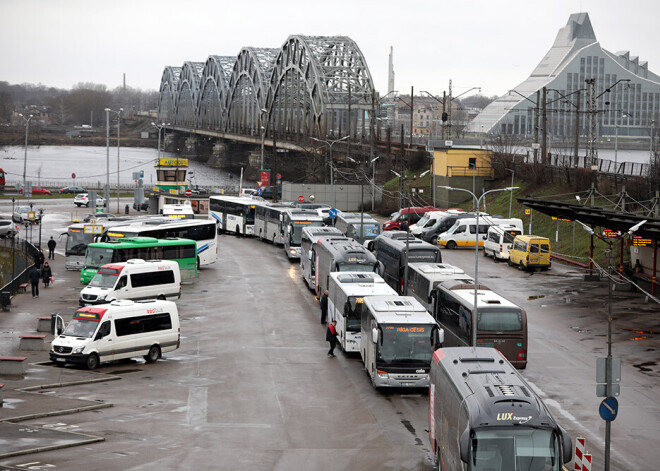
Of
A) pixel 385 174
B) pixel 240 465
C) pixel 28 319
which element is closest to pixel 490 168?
pixel 385 174

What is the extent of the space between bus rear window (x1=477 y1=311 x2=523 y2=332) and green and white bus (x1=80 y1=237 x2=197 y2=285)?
2356 centimetres

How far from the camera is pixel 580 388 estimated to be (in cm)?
2859

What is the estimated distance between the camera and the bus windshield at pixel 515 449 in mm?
16219

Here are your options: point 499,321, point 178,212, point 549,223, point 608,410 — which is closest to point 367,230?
point 178,212

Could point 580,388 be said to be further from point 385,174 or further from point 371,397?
point 385,174

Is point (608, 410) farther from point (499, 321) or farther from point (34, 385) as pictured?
point (34, 385)

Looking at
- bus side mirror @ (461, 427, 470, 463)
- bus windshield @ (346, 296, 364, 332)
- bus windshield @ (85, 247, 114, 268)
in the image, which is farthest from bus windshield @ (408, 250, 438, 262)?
bus side mirror @ (461, 427, 470, 463)

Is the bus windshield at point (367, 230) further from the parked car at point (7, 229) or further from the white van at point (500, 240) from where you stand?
the parked car at point (7, 229)

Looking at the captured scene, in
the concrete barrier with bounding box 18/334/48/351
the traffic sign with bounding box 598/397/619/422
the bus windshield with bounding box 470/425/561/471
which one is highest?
the bus windshield with bounding box 470/425/561/471

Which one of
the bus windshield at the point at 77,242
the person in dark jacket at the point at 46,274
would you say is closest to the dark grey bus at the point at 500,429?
the person in dark jacket at the point at 46,274

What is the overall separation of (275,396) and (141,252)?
23.0 meters

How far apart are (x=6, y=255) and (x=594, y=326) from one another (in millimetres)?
33007

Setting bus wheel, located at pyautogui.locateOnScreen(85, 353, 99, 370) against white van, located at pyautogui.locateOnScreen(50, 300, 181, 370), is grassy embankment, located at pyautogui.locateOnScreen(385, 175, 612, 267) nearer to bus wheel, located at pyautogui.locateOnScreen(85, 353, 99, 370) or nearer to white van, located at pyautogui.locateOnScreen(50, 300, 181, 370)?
white van, located at pyautogui.locateOnScreen(50, 300, 181, 370)

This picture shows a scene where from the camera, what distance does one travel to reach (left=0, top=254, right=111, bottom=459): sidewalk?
21.5 meters
